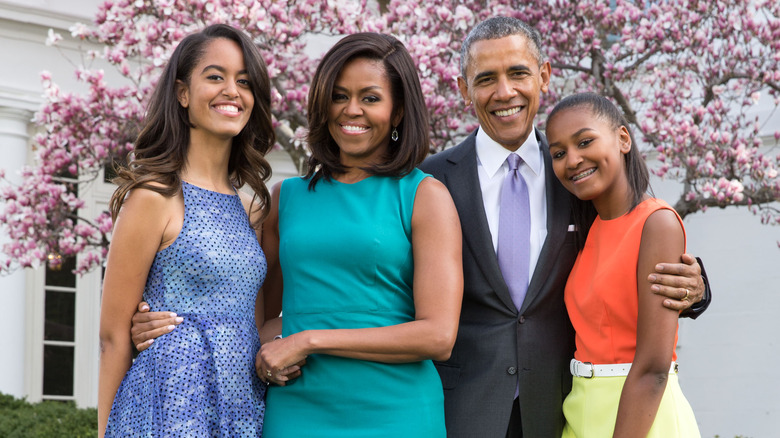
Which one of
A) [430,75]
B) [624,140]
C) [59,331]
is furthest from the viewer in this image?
[59,331]

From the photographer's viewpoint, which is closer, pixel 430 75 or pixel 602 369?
pixel 602 369

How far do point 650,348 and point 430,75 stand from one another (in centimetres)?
431

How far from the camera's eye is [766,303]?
8266 millimetres

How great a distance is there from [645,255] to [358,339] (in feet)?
2.93

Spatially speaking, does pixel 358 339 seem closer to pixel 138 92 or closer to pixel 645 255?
pixel 645 255

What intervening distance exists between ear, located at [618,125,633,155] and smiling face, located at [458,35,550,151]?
1.40ft

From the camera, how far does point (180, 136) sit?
10.3 feet

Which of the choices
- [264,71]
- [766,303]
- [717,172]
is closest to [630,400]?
[264,71]

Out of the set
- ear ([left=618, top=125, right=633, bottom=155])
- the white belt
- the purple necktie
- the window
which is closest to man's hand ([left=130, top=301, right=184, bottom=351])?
the purple necktie

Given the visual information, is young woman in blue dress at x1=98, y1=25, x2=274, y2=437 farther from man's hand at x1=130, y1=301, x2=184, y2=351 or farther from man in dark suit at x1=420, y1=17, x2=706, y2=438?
man in dark suit at x1=420, y1=17, x2=706, y2=438

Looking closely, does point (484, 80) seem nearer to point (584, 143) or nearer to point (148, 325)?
point (584, 143)

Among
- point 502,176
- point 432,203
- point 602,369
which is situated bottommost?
point 602,369

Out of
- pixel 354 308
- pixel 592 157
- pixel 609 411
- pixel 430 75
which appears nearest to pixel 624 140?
pixel 592 157

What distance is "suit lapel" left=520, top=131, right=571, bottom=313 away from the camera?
3.32 meters
